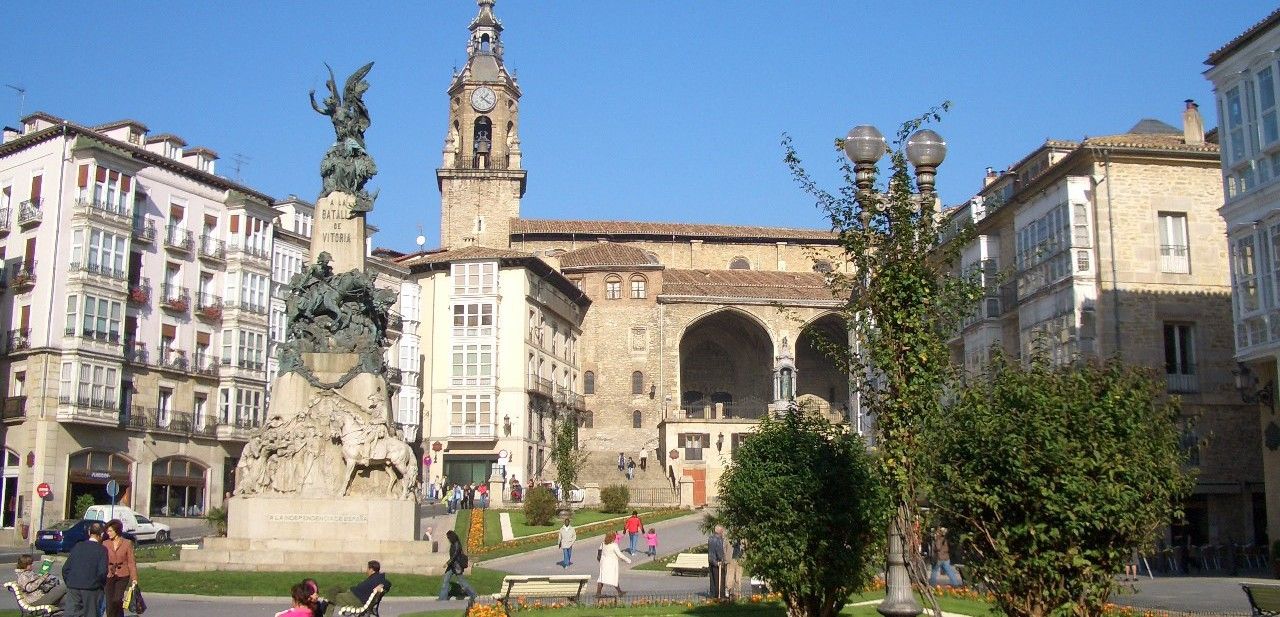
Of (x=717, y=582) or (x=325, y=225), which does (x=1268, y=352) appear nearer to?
(x=717, y=582)

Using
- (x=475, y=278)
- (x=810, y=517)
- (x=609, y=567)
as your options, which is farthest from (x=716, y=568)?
(x=475, y=278)

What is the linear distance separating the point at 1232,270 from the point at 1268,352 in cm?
233

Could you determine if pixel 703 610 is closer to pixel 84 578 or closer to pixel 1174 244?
pixel 84 578

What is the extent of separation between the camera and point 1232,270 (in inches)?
1147

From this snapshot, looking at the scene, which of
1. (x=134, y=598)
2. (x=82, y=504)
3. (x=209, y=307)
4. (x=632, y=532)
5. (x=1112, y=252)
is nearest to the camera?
(x=134, y=598)

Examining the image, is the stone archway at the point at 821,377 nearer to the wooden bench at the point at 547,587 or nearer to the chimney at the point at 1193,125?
the chimney at the point at 1193,125

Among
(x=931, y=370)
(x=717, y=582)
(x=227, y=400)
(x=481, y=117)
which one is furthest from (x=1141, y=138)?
(x=481, y=117)

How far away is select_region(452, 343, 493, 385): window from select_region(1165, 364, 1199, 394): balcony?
118 ft

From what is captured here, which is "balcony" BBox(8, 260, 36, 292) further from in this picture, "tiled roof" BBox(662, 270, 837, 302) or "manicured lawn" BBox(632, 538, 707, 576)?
"tiled roof" BBox(662, 270, 837, 302)

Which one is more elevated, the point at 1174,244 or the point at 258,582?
the point at 1174,244

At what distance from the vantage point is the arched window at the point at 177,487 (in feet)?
154

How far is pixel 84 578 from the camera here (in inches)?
516

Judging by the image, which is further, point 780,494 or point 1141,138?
point 1141,138

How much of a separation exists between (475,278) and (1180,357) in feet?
125
